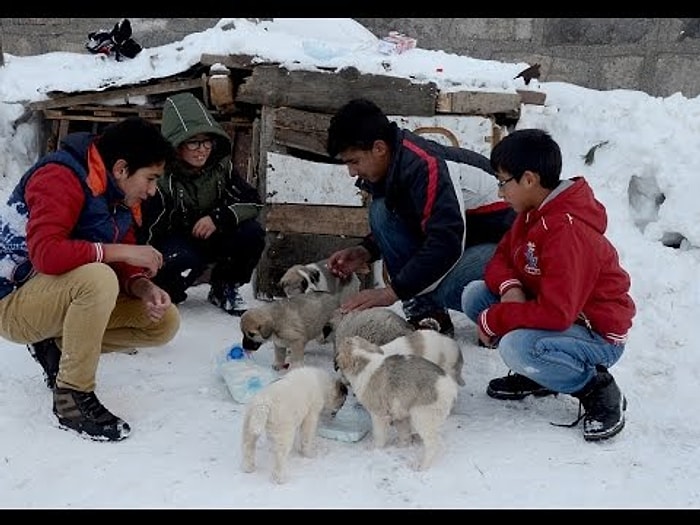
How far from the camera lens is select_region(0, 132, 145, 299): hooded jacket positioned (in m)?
3.21

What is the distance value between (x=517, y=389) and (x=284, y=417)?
1449 millimetres

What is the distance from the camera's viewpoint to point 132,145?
11.0 feet

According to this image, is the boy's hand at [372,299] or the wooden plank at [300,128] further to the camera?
the wooden plank at [300,128]

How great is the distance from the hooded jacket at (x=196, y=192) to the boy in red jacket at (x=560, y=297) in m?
2.16

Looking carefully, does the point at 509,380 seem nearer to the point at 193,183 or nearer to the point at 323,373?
the point at 323,373

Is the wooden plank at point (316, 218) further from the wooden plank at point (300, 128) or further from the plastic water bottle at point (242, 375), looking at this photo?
the plastic water bottle at point (242, 375)

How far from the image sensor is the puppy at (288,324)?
421 centimetres

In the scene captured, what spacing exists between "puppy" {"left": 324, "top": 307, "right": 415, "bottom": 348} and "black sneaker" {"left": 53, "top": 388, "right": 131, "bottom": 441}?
123 centimetres

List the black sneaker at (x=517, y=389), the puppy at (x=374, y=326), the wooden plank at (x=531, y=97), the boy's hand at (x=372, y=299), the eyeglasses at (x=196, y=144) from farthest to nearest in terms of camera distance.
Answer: the wooden plank at (x=531, y=97)
the eyeglasses at (x=196, y=144)
the boy's hand at (x=372, y=299)
the puppy at (x=374, y=326)
the black sneaker at (x=517, y=389)

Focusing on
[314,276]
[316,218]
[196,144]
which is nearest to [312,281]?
[314,276]

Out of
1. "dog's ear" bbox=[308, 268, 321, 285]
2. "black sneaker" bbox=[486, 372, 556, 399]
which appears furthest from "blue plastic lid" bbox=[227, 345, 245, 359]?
"black sneaker" bbox=[486, 372, 556, 399]

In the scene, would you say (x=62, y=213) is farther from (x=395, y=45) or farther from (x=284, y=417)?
(x=395, y=45)

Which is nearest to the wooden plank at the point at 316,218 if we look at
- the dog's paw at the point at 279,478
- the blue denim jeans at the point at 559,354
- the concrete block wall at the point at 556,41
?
the blue denim jeans at the point at 559,354

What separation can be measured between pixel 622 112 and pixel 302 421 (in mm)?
4667
